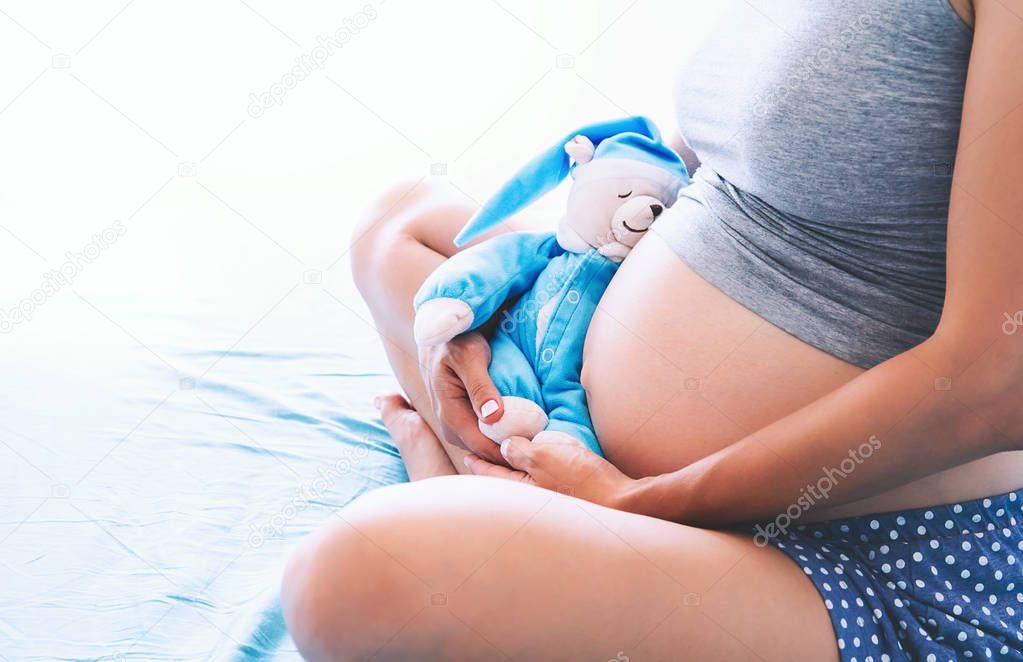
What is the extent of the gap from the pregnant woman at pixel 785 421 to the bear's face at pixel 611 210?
0.20 ft

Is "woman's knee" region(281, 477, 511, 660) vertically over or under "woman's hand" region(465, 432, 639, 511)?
over

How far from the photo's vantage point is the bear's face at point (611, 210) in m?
0.92

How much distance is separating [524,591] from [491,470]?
281mm

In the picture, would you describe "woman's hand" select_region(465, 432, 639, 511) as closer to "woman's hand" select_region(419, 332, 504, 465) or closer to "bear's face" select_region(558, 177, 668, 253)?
"woman's hand" select_region(419, 332, 504, 465)

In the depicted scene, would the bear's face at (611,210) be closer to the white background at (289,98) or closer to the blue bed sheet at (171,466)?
the blue bed sheet at (171,466)

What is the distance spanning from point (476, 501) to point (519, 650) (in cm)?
10

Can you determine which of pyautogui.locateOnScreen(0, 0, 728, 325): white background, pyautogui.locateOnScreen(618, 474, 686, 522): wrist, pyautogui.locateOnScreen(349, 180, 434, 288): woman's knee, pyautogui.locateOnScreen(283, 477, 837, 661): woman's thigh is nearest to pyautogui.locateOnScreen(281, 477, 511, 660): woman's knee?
pyautogui.locateOnScreen(283, 477, 837, 661): woman's thigh

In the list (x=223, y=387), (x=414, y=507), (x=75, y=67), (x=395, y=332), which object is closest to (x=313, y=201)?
(x=75, y=67)

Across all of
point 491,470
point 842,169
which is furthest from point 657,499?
point 842,169

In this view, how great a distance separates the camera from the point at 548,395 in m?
0.87

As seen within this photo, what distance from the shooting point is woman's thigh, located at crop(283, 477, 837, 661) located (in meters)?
0.55

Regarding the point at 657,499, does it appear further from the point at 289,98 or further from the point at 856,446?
the point at 289,98

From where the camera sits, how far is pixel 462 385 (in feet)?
3.04

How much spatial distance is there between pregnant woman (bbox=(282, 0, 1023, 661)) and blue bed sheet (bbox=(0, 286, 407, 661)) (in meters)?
0.31
